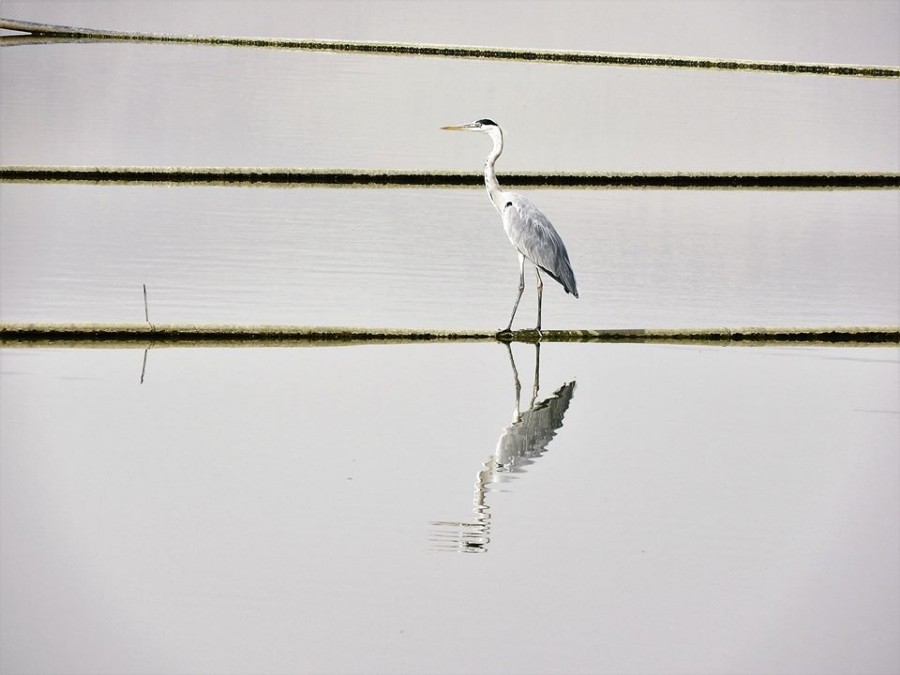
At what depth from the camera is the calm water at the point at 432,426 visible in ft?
10.9

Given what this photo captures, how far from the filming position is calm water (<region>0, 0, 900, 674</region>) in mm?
3326

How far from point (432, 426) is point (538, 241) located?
1768 mm

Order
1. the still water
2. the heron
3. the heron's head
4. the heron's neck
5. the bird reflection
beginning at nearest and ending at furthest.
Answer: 1. the still water
2. the bird reflection
3. the heron
4. the heron's neck
5. the heron's head

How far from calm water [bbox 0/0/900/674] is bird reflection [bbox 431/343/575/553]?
0.01m

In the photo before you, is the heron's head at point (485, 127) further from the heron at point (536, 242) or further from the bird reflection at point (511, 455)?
the bird reflection at point (511, 455)

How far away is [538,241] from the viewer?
6281 millimetres

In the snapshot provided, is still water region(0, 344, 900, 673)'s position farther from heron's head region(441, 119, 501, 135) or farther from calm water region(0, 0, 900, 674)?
heron's head region(441, 119, 501, 135)

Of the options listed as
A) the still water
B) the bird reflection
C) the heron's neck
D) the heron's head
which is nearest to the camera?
the still water

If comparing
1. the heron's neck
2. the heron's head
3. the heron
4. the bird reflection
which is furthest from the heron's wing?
the heron's head

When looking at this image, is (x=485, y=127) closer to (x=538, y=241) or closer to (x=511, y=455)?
(x=538, y=241)

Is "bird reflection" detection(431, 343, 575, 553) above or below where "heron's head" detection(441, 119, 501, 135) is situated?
below

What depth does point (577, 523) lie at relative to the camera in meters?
3.85

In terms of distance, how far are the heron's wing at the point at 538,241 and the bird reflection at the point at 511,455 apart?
2.28ft

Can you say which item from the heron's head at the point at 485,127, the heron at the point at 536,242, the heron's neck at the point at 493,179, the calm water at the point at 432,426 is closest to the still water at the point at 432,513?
the calm water at the point at 432,426
